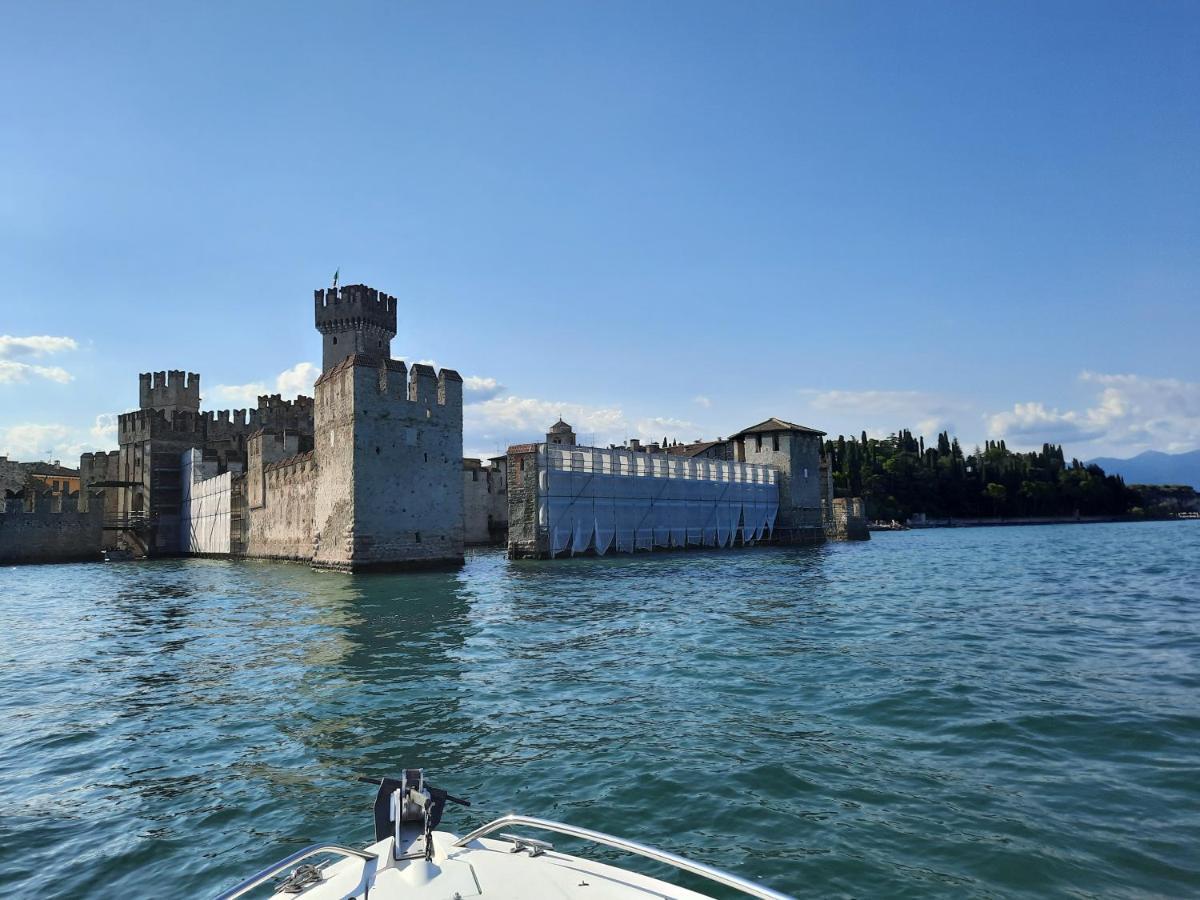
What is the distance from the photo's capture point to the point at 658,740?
24.7 feet

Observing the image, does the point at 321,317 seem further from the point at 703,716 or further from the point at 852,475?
the point at 852,475

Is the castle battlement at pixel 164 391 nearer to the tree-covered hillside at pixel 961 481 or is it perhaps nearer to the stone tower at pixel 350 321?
the stone tower at pixel 350 321

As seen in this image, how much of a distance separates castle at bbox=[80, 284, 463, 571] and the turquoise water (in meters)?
13.8

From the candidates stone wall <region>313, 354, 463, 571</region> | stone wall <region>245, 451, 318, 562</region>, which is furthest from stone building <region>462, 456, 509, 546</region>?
stone wall <region>313, 354, 463, 571</region>

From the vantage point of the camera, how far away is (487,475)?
55.9 metres

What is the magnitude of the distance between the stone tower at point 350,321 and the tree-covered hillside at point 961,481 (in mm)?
73206

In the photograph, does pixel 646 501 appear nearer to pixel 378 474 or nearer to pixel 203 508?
pixel 378 474

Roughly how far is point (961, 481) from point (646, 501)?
97.1 metres

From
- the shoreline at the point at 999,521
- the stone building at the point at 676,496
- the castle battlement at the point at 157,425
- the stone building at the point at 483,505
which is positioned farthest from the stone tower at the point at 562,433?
the shoreline at the point at 999,521

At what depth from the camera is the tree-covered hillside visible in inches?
4537

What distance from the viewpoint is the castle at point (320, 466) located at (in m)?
30.5

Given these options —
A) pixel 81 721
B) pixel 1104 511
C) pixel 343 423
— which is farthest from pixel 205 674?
pixel 1104 511

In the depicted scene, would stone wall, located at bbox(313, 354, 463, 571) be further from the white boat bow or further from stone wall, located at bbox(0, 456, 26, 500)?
stone wall, located at bbox(0, 456, 26, 500)

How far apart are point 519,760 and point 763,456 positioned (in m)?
54.5
